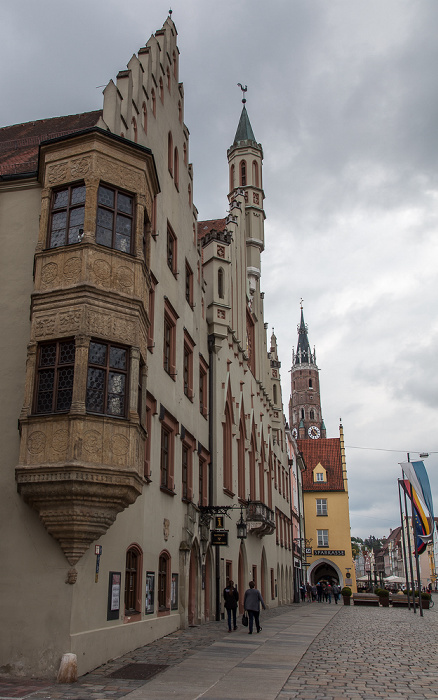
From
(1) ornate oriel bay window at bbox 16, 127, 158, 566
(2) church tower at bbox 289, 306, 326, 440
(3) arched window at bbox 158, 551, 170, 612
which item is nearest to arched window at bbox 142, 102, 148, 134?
(1) ornate oriel bay window at bbox 16, 127, 158, 566

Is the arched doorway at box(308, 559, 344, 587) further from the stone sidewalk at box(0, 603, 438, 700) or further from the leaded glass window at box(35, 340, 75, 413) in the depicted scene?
the leaded glass window at box(35, 340, 75, 413)

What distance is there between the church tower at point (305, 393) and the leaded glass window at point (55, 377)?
154495 millimetres

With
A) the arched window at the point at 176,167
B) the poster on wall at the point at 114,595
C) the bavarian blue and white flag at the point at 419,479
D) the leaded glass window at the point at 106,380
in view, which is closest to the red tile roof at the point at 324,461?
the bavarian blue and white flag at the point at 419,479

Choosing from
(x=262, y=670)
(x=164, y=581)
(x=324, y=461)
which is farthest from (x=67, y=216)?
(x=324, y=461)

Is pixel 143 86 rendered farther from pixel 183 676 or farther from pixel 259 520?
pixel 259 520

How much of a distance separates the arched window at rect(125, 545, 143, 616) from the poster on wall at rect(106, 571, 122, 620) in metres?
0.82

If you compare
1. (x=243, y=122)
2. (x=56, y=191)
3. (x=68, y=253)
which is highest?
(x=243, y=122)

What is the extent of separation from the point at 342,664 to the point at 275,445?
32195 mm

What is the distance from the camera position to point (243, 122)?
4584cm

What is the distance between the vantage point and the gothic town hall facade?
12.5 meters

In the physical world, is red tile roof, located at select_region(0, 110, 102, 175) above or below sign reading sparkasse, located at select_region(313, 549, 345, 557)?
above

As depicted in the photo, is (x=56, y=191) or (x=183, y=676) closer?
(x=183, y=676)

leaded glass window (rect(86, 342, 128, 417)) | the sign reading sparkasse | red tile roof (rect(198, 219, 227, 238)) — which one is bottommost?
the sign reading sparkasse

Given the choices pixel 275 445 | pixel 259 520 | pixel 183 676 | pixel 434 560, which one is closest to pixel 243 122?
pixel 275 445
